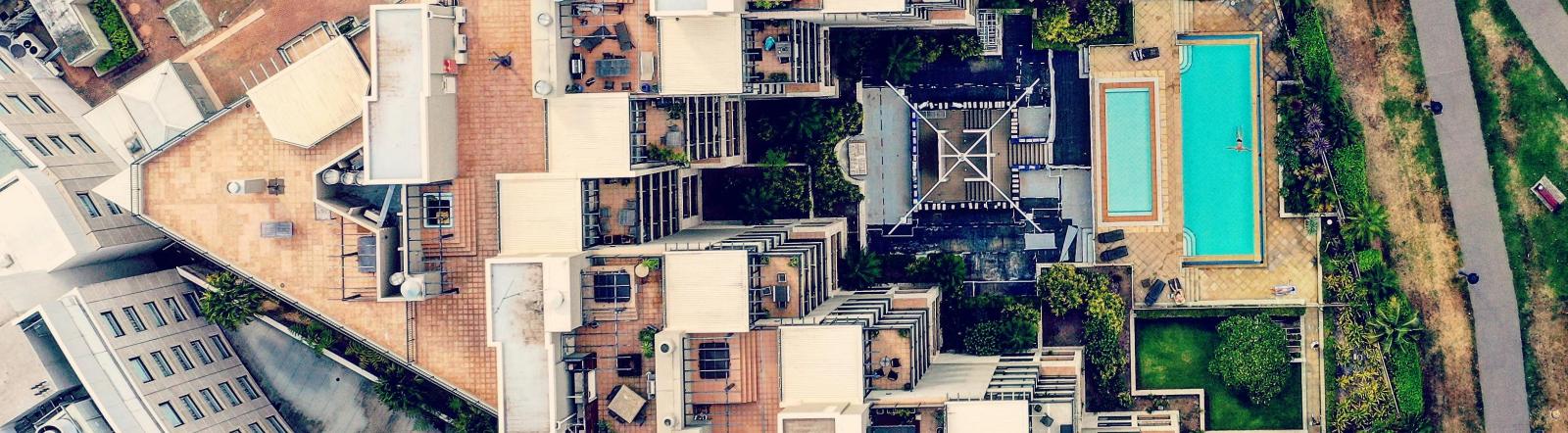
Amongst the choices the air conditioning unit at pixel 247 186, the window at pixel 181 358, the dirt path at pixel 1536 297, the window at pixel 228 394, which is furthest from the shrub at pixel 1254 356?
the window at pixel 181 358

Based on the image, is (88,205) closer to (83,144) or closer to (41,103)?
(83,144)

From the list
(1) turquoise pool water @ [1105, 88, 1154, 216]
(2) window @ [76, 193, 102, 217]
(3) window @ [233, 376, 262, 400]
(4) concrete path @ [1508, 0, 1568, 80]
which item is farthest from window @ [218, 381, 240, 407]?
(4) concrete path @ [1508, 0, 1568, 80]

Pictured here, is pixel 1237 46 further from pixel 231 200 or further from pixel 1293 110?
pixel 231 200

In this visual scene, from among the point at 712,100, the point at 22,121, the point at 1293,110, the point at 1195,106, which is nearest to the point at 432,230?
the point at 712,100

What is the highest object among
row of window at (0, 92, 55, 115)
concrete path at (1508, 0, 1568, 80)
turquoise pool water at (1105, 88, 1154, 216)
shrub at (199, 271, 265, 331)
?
concrete path at (1508, 0, 1568, 80)

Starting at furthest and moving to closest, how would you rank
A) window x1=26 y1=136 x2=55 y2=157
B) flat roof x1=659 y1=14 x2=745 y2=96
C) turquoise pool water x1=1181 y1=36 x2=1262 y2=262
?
turquoise pool water x1=1181 y1=36 x2=1262 y2=262, window x1=26 y1=136 x2=55 y2=157, flat roof x1=659 y1=14 x2=745 y2=96

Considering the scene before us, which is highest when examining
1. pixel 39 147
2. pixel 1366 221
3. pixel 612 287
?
pixel 39 147

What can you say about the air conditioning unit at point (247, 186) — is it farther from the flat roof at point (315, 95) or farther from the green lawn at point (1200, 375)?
the green lawn at point (1200, 375)

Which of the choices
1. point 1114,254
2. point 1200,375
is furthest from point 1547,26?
point 1200,375

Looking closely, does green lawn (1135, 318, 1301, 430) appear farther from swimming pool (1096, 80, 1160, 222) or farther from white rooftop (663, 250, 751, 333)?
white rooftop (663, 250, 751, 333)
